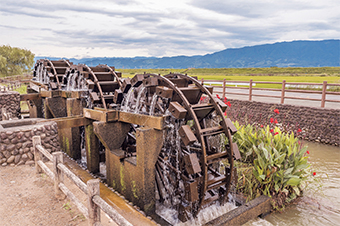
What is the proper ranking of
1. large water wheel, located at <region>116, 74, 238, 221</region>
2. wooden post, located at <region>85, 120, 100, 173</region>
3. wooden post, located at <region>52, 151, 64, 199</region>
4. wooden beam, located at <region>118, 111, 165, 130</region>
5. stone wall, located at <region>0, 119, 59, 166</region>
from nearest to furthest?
wooden post, located at <region>52, 151, 64, 199</region> → large water wheel, located at <region>116, 74, 238, 221</region> → wooden beam, located at <region>118, 111, 165, 130</region> → stone wall, located at <region>0, 119, 59, 166</region> → wooden post, located at <region>85, 120, 100, 173</region>

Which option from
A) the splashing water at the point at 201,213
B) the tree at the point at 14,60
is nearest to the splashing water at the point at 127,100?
the splashing water at the point at 201,213

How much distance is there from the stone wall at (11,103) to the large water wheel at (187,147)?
717 centimetres

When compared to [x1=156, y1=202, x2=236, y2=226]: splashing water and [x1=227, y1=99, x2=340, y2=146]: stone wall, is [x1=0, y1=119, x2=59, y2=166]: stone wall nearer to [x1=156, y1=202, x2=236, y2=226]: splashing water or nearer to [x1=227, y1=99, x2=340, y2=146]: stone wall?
[x1=156, y1=202, x2=236, y2=226]: splashing water

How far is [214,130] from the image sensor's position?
16.6ft

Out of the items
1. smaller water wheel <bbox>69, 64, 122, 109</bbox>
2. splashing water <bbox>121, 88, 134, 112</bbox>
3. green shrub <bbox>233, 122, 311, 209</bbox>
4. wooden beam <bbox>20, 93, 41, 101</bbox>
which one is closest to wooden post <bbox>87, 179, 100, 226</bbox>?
green shrub <bbox>233, 122, 311, 209</bbox>

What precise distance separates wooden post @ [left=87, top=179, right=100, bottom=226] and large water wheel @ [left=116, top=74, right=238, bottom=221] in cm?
174

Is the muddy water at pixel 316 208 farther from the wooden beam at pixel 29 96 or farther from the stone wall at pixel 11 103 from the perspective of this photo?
the stone wall at pixel 11 103

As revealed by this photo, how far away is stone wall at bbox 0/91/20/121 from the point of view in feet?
34.7

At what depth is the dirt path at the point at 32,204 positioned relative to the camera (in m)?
3.80

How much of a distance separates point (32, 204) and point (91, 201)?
1618 mm

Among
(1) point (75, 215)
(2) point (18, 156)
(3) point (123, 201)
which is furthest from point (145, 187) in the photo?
(2) point (18, 156)

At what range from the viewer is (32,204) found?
427 centimetres

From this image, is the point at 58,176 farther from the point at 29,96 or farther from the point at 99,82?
the point at 29,96

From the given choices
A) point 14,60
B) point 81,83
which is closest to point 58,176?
point 81,83
